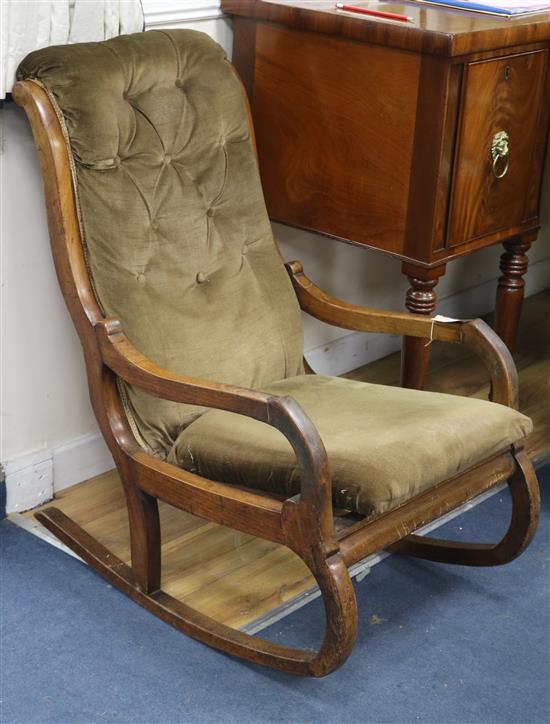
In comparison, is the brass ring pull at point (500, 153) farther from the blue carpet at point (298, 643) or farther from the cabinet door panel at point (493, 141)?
the blue carpet at point (298, 643)

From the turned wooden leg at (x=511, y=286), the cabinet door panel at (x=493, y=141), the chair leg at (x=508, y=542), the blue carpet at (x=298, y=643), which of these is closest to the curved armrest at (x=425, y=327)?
the chair leg at (x=508, y=542)

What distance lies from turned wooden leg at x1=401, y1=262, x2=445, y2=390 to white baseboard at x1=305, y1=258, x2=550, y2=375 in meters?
0.58

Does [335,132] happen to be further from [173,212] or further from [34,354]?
[34,354]

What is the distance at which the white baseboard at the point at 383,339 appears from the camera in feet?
9.51

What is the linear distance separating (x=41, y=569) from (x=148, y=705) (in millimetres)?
452

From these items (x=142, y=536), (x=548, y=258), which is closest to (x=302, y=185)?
(x=142, y=536)

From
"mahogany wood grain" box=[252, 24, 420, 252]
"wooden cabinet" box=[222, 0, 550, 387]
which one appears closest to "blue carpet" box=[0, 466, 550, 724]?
"wooden cabinet" box=[222, 0, 550, 387]

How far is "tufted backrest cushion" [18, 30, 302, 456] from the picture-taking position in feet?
6.23

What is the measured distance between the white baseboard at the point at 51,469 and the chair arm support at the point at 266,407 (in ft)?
1.82

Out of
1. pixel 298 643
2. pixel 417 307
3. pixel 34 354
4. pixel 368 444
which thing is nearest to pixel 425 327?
pixel 417 307

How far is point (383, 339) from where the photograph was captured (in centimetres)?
307

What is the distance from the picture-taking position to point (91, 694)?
1.74m

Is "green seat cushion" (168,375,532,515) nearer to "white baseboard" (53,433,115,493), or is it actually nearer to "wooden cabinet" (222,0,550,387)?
"wooden cabinet" (222,0,550,387)

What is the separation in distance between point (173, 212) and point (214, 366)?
0.29 meters
